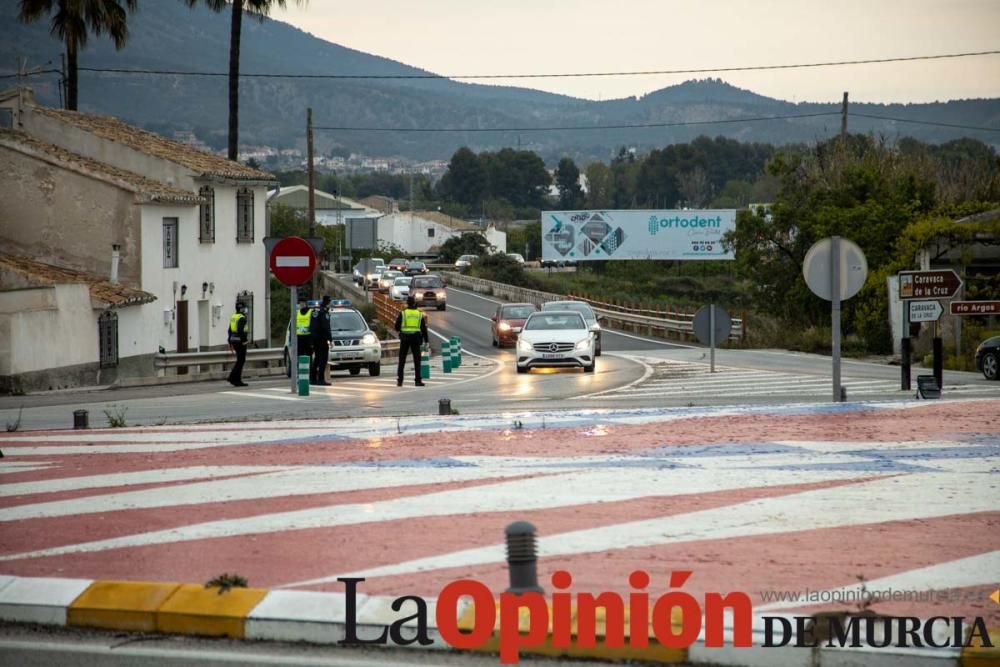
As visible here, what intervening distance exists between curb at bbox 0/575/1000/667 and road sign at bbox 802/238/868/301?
10.6 metres

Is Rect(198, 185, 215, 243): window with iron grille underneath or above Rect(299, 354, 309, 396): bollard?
above

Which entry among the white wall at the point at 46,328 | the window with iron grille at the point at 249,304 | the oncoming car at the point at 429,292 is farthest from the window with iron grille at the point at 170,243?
the oncoming car at the point at 429,292

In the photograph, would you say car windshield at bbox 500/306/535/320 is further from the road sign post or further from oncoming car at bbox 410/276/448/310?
the road sign post

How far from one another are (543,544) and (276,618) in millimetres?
2253

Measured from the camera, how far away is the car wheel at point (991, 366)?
28094 mm

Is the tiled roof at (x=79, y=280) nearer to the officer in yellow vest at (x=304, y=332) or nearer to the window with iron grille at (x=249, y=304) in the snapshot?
the officer in yellow vest at (x=304, y=332)

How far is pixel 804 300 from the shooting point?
172 feet

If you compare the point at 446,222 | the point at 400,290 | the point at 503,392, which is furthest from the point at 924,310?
the point at 446,222

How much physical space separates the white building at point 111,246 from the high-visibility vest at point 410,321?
892 centimetres

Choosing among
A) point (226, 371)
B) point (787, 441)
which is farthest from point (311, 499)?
point (226, 371)

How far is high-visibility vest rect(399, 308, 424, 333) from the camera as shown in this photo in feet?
85.3

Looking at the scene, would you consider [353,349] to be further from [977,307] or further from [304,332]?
[977,307]

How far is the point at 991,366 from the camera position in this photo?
28281mm

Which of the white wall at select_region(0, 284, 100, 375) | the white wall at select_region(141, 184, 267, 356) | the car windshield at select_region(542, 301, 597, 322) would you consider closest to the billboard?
the white wall at select_region(141, 184, 267, 356)
